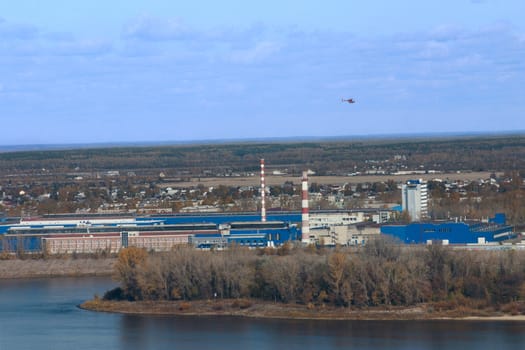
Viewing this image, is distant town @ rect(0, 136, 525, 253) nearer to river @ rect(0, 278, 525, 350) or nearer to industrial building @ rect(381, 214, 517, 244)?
industrial building @ rect(381, 214, 517, 244)

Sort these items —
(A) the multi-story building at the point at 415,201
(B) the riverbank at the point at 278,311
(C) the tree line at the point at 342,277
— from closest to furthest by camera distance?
(B) the riverbank at the point at 278,311, (C) the tree line at the point at 342,277, (A) the multi-story building at the point at 415,201

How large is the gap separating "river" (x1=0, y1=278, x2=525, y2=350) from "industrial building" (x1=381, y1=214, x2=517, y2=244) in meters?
6.00

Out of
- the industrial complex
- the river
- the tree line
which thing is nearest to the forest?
the industrial complex

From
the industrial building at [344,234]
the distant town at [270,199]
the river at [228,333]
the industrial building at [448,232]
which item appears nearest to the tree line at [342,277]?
the river at [228,333]

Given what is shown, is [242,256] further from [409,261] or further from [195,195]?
[195,195]

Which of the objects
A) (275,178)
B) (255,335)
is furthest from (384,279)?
(275,178)

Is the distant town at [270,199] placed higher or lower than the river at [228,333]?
higher

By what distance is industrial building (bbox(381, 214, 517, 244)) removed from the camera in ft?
64.4

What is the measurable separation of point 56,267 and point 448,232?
596 centimetres

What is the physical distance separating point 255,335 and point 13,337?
2.47m

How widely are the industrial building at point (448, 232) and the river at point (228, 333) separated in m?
6.00

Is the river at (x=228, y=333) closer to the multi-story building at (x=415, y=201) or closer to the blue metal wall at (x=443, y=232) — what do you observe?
the blue metal wall at (x=443, y=232)

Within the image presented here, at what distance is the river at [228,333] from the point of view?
12.5 metres

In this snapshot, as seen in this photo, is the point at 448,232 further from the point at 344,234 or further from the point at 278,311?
the point at 278,311
